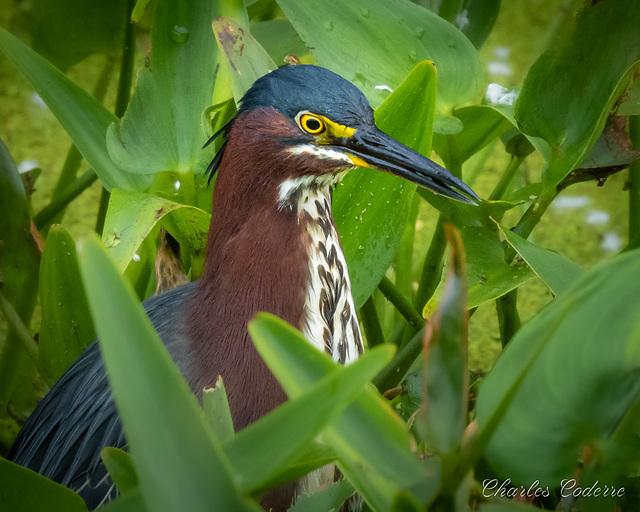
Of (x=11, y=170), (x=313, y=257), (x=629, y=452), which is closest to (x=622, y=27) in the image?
(x=313, y=257)

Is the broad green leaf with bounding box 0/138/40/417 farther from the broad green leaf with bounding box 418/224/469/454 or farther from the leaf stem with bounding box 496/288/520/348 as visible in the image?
the broad green leaf with bounding box 418/224/469/454

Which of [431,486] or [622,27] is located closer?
[431,486]

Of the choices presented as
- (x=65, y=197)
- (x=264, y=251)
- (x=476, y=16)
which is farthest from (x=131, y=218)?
(x=476, y=16)

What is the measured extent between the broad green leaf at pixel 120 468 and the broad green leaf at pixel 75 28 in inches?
43.0

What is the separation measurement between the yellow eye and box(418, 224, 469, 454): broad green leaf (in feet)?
1.57

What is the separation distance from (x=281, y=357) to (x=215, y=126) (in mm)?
859

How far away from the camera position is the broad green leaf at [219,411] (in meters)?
0.51

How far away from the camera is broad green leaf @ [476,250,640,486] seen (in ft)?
1.38

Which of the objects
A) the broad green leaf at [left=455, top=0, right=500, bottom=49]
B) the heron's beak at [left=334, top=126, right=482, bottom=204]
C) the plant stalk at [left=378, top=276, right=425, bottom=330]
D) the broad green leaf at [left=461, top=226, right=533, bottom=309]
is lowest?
the plant stalk at [left=378, top=276, right=425, bottom=330]

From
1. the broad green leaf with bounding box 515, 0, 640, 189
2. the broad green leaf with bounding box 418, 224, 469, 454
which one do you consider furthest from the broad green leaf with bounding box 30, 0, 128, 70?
the broad green leaf with bounding box 418, 224, 469, 454

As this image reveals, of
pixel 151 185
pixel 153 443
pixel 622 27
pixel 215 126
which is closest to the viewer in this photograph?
pixel 153 443

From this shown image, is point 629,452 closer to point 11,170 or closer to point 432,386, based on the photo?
point 432,386

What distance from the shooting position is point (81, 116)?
3.54 ft

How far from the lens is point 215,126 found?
1.22 meters
